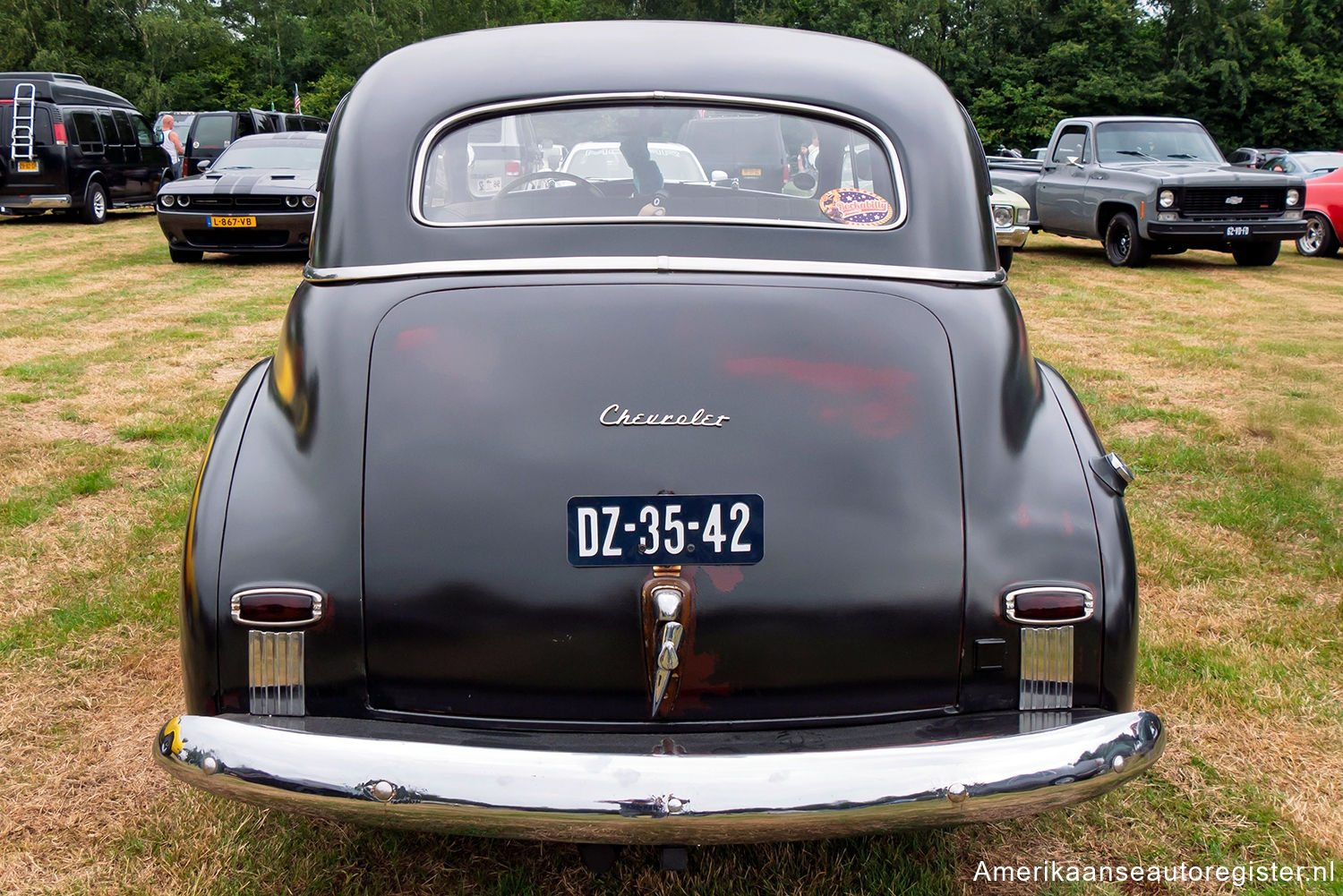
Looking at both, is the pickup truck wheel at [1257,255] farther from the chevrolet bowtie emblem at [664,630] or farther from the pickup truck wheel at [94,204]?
the pickup truck wheel at [94,204]

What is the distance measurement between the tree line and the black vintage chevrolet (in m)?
37.1

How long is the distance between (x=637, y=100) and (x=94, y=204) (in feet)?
56.7

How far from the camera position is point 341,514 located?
2.07m

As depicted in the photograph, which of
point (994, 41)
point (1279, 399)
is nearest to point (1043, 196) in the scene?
point (1279, 399)

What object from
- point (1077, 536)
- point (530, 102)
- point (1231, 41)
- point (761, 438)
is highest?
point (1231, 41)

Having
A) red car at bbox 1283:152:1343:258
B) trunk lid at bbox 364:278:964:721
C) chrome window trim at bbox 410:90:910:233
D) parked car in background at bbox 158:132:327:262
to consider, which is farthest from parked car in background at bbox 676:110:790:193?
red car at bbox 1283:152:1343:258

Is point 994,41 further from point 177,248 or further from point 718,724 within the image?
point 718,724

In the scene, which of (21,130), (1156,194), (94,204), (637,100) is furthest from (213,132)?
(637,100)

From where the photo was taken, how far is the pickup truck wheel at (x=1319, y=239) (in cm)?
1377

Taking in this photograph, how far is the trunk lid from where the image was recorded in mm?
2006

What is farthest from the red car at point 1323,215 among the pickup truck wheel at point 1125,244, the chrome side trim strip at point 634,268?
the chrome side trim strip at point 634,268

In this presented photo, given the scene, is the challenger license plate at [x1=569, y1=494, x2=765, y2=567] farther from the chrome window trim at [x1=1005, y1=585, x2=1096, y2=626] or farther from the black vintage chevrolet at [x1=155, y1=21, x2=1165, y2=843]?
the chrome window trim at [x1=1005, y1=585, x2=1096, y2=626]

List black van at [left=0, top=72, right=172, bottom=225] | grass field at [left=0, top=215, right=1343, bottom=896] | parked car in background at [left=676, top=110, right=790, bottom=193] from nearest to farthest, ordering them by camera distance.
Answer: grass field at [left=0, top=215, right=1343, bottom=896], parked car in background at [left=676, top=110, right=790, bottom=193], black van at [left=0, top=72, right=172, bottom=225]

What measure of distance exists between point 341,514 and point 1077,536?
144cm
